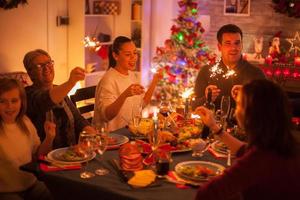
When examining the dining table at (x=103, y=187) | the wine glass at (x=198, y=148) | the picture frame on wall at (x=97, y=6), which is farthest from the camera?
the picture frame on wall at (x=97, y=6)

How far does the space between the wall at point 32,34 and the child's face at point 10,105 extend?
2.32 meters

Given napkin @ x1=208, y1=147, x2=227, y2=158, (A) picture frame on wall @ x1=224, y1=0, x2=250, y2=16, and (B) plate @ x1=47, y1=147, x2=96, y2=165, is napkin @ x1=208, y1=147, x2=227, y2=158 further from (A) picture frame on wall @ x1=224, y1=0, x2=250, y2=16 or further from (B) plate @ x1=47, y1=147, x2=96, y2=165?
(A) picture frame on wall @ x1=224, y1=0, x2=250, y2=16

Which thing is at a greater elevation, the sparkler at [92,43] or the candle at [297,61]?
the sparkler at [92,43]

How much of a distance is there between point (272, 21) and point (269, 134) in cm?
467

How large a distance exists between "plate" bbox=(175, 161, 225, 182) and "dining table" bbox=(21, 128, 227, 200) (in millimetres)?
57

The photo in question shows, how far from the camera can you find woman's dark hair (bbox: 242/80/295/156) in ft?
4.67

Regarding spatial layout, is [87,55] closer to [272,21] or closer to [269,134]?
[272,21]

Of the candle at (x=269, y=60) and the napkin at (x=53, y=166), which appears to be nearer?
the napkin at (x=53, y=166)

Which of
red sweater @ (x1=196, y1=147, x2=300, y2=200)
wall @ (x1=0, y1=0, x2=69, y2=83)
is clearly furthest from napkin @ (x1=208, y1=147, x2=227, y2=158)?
wall @ (x1=0, y1=0, x2=69, y2=83)

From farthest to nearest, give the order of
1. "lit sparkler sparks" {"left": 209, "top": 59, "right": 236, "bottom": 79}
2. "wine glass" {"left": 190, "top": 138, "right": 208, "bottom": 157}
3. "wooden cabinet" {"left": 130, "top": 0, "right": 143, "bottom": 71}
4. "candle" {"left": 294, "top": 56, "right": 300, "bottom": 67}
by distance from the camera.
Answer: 1. "wooden cabinet" {"left": 130, "top": 0, "right": 143, "bottom": 71}
2. "candle" {"left": 294, "top": 56, "right": 300, "bottom": 67}
3. "lit sparkler sparks" {"left": 209, "top": 59, "right": 236, "bottom": 79}
4. "wine glass" {"left": 190, "top": 138, "right": 208, "bottom": 157}

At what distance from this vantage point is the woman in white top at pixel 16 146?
2.17 meters

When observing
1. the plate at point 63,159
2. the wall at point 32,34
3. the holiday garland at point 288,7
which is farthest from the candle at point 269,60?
the plate at point 63,159

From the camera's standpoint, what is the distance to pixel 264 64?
542 centimetres

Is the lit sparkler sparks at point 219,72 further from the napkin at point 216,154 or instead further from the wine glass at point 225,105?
the napkin at point 216,154
